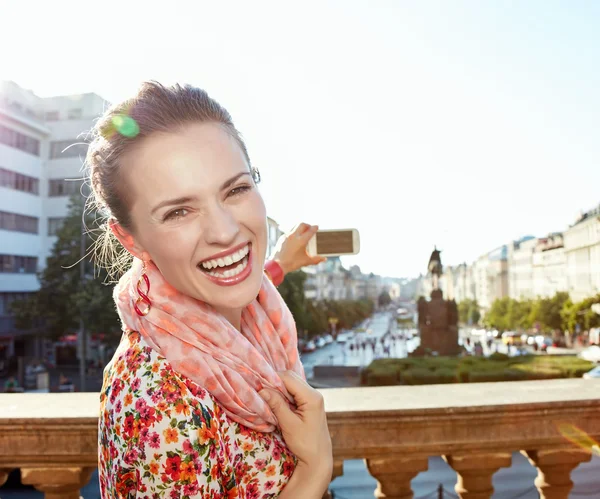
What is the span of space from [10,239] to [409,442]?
36.1 meters

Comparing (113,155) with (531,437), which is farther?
(531,437)

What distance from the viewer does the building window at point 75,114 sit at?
40062 mm

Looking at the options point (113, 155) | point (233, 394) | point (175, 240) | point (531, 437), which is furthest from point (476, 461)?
point (113, 155)

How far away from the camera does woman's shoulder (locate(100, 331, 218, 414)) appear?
1364 mm

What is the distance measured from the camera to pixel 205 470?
1.35m

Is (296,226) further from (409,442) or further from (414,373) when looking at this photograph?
(414,373)

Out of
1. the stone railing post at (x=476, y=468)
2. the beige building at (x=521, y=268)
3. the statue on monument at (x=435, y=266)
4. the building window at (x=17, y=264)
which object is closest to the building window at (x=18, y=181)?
the building window at (x=17, y=264)

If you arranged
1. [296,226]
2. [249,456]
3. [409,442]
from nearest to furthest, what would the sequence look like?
[249,456] → [409,442] → [296,226]

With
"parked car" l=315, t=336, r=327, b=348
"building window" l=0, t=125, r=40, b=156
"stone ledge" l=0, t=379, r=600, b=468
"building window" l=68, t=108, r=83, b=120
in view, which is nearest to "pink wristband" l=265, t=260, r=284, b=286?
"stone ledge" l=0, t=379, r=600, b=468

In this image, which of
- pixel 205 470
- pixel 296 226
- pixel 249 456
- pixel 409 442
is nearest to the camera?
pixel 205 470

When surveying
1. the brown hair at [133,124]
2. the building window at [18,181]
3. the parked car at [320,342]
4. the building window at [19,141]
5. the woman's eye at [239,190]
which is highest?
the building window at [19,141]

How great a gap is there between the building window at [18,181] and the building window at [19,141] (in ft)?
4.87

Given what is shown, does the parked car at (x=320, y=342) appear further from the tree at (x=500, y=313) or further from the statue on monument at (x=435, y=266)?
the statue on monument at (x=435, y=266)

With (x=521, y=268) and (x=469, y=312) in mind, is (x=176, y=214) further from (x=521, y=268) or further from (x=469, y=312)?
(x=469, y=312)
